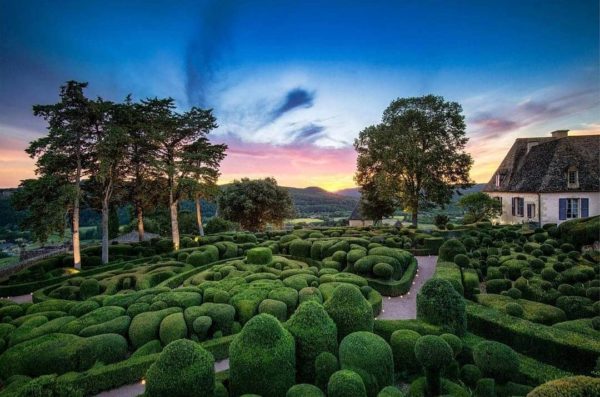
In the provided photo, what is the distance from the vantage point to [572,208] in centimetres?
2622

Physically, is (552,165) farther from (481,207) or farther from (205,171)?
(205,171)

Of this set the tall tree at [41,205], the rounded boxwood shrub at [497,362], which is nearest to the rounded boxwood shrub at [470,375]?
the rounded boxwood shrub at [497,362]

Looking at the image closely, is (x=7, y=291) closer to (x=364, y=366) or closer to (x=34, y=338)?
(x=34, y=338)

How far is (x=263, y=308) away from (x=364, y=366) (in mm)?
5021

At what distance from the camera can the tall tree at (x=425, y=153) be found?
2947 cm

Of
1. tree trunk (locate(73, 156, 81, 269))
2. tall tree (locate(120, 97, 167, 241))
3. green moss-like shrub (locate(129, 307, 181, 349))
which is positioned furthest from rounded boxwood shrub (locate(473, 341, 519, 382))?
tall tree (locate(120, 97, 167, 241))

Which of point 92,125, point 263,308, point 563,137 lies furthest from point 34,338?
point 563,137

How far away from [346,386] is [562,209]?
30746 mm

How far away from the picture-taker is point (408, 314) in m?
12.5

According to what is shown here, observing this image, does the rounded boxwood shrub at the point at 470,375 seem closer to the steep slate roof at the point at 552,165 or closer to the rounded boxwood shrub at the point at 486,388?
the rounded boxwood shrub at the point at 486,388

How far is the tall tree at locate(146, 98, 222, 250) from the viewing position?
25672 mm

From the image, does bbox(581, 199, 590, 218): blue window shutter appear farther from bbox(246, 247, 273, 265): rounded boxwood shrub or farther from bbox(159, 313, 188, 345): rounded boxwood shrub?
bbox(159, 313, 188, 345): rounded boxwood shrub

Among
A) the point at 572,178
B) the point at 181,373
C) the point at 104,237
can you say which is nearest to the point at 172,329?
the point at 181,373

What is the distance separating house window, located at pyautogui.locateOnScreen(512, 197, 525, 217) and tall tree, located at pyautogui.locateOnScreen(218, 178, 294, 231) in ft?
87.9
